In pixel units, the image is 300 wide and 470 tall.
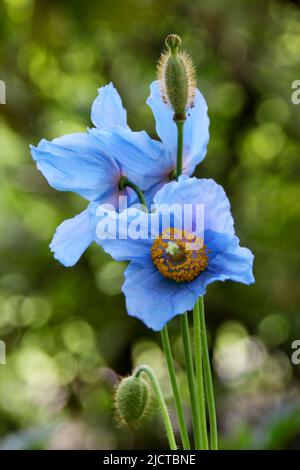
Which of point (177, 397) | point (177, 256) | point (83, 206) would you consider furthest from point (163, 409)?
point (83, 206)

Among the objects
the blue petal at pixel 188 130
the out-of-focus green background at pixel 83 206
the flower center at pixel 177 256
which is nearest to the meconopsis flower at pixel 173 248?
the flower center at pixel 177 256

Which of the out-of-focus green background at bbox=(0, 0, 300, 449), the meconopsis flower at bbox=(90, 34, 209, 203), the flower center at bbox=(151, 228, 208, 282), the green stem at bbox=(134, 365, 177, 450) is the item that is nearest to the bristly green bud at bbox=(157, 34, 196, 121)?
the meconopsis flower at bbox=(90, 34, 209, 203)

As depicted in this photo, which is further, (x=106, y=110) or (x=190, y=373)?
(x=106, y=110)

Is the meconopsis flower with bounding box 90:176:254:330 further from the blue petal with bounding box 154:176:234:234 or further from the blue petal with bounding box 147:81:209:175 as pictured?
the blue petal with bounding box 147:81:209:175

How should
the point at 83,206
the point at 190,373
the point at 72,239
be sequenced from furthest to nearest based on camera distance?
1. the point at 83,206
2. the point at 72,239
3. the point at 190,373

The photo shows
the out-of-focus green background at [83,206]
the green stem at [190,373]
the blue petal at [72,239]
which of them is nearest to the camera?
the green stem at [190,373]

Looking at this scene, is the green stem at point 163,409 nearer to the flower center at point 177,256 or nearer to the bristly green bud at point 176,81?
the flower center at point 177,256

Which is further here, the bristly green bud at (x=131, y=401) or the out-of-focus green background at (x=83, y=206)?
the out-of-focus green background at (x=83, y=206)

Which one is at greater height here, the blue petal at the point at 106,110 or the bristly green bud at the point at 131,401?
the blue petal at the point at 106,110
